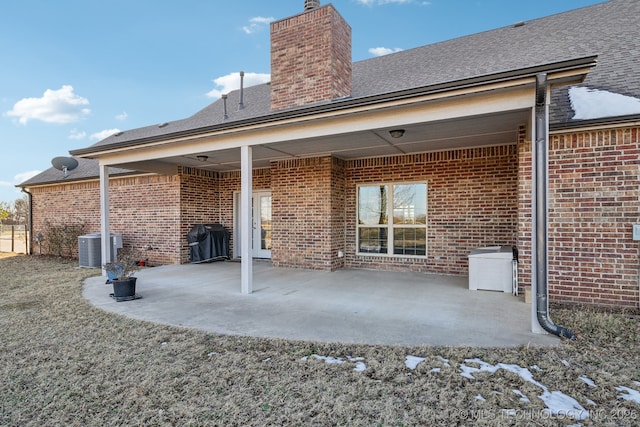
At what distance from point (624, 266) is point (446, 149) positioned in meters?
3.64

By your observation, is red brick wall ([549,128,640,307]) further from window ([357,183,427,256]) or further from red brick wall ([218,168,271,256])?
red brick wall ([218,168,271,256])

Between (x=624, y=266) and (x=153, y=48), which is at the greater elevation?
(x=153, y=48)

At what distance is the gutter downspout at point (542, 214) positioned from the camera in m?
3.55

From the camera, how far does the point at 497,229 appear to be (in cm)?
688

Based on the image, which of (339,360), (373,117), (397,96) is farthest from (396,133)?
(339,360)

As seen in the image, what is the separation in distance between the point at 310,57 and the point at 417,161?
327 cm

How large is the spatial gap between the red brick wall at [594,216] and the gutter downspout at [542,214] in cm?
161

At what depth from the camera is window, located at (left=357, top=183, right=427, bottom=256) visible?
7648 mm

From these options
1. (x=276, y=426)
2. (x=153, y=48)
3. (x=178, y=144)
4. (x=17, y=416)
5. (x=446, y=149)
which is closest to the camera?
(x=276, y=426)

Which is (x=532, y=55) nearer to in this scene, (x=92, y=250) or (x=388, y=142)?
(x=388, y=142)

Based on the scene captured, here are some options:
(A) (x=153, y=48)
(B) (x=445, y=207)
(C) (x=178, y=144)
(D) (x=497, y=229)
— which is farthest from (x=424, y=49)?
(A) (x=153, y=48)

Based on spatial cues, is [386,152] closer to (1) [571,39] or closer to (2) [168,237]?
(1) [571,39]

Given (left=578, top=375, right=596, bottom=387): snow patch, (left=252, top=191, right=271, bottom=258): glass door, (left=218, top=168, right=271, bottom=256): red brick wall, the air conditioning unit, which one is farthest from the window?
the air conditioning unit

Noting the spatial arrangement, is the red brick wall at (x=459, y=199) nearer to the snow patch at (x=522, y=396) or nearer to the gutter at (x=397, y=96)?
the gutter at (x=397, y=96)
